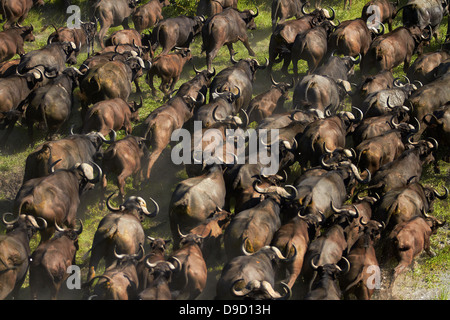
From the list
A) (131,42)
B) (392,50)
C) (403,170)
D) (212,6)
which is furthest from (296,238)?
(212,6)

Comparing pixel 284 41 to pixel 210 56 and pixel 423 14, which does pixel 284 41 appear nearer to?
pixel 210 56

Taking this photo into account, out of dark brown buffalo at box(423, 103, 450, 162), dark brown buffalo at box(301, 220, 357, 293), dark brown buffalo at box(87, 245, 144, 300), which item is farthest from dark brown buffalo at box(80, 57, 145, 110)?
dark brown buffalo at box(423, 103, 450, 162)

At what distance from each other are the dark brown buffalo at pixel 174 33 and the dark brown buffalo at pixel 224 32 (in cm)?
94

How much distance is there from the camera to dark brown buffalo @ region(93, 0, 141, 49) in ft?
83.4

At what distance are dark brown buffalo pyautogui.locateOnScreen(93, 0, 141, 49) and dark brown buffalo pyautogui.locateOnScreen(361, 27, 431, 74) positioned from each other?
872 cm

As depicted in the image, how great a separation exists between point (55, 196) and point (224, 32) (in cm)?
1050

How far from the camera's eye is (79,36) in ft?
80.2

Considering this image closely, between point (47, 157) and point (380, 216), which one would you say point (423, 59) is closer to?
point (380, 216)

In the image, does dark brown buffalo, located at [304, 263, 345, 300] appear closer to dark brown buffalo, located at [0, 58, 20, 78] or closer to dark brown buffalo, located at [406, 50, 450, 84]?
dark brown buffalo, located at [406, 50, 450, 84]

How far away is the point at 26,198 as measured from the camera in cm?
1517

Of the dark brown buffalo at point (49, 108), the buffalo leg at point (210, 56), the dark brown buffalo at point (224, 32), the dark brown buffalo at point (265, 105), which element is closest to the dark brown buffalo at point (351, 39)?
the dark brown buffalo at point (224, 32)

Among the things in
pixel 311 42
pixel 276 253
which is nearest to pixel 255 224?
pixel 276 253

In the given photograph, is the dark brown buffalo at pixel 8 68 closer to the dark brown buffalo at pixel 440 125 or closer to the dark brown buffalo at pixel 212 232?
the dark brown buffalo at pixel 212 232

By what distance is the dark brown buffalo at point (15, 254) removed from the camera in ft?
45.2
